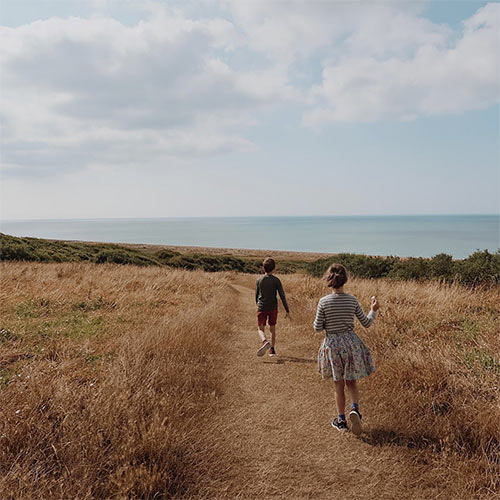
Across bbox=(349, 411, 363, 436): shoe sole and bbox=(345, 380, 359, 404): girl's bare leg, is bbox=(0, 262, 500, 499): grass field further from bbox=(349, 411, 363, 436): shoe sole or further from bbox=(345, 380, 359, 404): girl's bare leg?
bbox=(345, 380, 359, 404): girl's bare leg

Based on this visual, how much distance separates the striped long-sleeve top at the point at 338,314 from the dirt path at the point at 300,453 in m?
1.30

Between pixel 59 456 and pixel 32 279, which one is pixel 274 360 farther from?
pixel 32 279

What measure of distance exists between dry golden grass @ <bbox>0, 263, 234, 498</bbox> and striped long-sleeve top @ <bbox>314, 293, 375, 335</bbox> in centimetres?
200

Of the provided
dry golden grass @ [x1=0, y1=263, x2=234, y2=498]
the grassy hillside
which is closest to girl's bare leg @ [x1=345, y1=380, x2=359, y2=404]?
dry golden grass @ [x1=0, y1=263, x2=234, y2=498]

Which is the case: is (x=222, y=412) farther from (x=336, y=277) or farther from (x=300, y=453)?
(x=336, y=277)

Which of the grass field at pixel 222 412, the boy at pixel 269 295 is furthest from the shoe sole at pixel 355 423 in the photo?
the boy at pixel 269 295

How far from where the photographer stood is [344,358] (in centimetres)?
424

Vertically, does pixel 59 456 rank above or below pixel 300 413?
above

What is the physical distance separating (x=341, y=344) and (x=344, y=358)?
176 millimetres

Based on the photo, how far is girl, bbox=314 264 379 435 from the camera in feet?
13.8

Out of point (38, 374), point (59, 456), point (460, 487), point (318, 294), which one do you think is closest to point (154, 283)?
point (318, 294)

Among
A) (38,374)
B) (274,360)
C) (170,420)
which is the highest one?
(38,374)

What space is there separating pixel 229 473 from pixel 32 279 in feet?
43.8

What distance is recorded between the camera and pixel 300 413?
15.3ft
